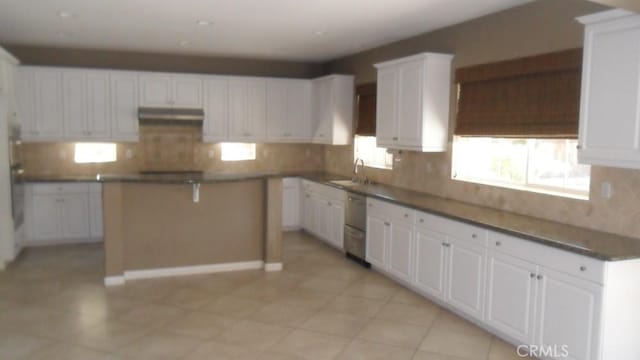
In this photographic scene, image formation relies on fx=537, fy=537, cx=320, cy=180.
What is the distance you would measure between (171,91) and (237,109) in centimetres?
102

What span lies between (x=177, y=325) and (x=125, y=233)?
1711mm

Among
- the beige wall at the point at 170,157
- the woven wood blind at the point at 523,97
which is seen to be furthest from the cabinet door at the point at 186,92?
the woven wood blind at the point at 523,97

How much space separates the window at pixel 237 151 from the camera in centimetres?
866

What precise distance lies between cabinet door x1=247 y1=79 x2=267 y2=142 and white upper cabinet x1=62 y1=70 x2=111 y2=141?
6.75ft

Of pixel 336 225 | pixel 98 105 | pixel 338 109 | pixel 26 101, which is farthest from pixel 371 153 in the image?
pixel 26 101

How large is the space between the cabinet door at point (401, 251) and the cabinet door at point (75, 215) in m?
4.36

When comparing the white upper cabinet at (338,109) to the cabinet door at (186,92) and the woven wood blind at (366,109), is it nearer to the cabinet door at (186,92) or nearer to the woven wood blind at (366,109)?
the woven wood blind at (366,109)

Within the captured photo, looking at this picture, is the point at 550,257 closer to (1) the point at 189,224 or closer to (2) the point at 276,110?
(1) the point at 189,224

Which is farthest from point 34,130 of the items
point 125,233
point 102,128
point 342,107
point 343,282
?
point 343,282

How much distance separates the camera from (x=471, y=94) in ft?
17.4

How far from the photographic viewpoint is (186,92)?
8.01 metres

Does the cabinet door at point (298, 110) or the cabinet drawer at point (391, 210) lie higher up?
the cabinet door at point (298, 110)

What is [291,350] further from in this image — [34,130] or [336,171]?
[34,130]

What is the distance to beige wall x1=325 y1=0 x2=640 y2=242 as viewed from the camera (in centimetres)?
379
